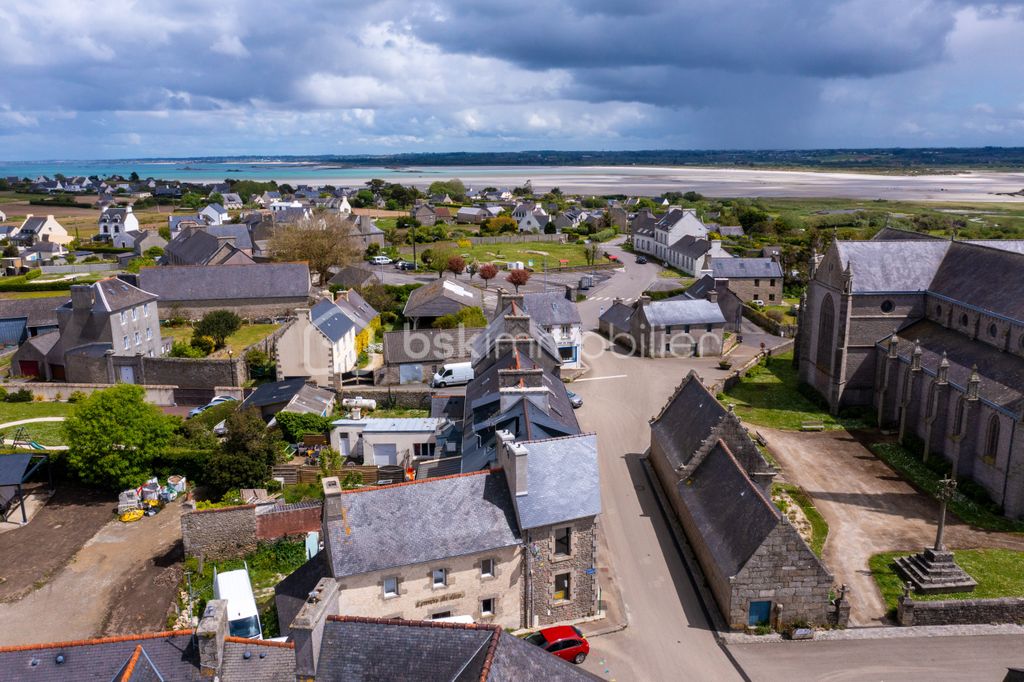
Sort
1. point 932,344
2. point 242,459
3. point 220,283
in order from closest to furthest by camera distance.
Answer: point 242,459, point 932,344, point 220,283

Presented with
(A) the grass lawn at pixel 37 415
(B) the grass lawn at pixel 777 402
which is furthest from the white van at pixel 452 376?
(A) the grass lawn at pixel 37 415

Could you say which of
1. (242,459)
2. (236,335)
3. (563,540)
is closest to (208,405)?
(242,459)

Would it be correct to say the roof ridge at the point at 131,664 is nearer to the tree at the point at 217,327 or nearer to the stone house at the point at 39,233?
the tree at the point at 217,327

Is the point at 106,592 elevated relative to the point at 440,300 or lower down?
lower down

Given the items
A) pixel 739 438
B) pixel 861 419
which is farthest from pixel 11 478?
pixel 861 419

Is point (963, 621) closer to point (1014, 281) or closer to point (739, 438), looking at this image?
point (739, 438)

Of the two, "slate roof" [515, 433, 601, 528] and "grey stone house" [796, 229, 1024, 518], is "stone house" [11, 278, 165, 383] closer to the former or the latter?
"slate roof" [515, 433, 601, 528]

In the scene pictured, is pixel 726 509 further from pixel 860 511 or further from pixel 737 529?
pixel 860 511
